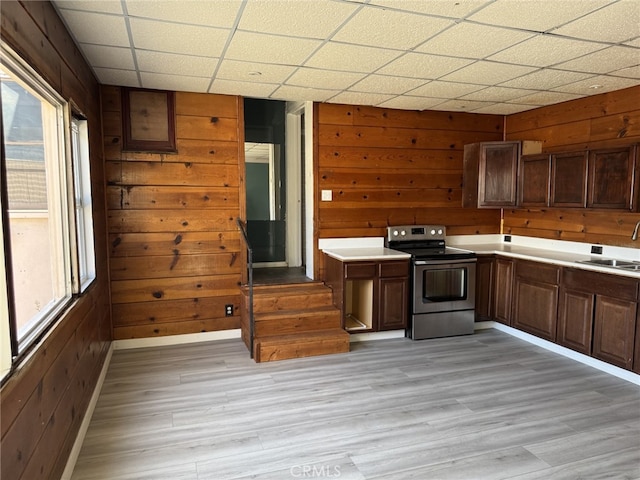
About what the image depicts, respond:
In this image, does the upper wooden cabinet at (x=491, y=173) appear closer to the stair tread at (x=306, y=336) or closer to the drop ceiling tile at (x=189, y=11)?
the stair tread at (x=306, y=336)

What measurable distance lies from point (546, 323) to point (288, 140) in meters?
3.66

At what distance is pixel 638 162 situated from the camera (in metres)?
3.55

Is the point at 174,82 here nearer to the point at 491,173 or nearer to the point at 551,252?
the point at 491,173

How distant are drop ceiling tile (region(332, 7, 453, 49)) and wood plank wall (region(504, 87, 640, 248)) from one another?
7.45 ft

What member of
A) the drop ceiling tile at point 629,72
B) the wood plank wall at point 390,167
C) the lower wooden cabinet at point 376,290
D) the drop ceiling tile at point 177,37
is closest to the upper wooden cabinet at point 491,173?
the wood plank wall at point 390,167

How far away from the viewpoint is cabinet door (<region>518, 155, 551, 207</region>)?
436 centimetres

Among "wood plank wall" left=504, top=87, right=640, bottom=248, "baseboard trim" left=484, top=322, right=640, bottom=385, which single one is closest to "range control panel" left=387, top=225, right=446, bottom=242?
"wood plank wall" left=504, top=87, right=640, bottom=248

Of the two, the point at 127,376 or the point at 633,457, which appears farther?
the point at 127,376

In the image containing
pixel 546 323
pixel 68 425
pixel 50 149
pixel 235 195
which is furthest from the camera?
pixel 235 195

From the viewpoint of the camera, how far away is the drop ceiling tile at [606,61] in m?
3.02

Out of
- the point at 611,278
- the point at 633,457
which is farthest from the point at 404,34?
Answer: the point at 633,457

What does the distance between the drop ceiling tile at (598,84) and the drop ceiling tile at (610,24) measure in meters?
1.02

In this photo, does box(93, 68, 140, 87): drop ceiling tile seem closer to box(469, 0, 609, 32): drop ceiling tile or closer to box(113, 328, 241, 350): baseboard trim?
box(113, 328, 241, 350): baseboard trim

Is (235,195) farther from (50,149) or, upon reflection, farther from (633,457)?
(633,457)
